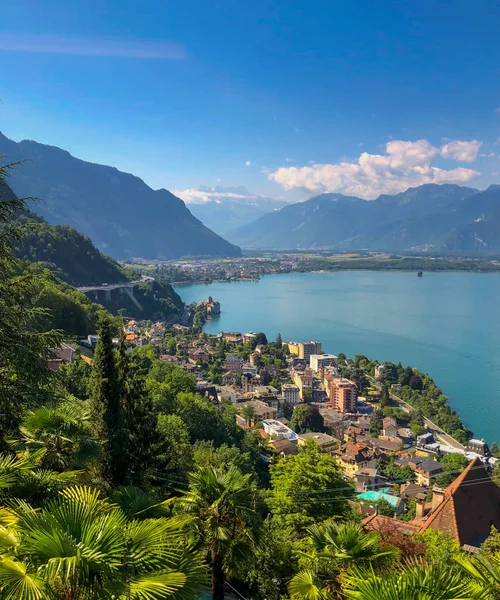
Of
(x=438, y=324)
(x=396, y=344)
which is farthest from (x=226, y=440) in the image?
(x=438, y=324)

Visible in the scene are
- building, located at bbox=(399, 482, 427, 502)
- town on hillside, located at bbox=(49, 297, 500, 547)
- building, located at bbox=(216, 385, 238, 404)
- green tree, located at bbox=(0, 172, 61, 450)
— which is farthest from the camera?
building, located at bbox=(216, 385, 238, 404)

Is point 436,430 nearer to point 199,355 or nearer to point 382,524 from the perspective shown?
point 199,355

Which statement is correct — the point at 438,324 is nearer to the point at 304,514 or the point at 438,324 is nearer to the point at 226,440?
the point at 226,440

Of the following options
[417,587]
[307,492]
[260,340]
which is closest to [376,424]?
[260,340]

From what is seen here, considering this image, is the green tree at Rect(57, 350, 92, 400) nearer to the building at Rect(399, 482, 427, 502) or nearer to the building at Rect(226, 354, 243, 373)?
Answer: the building at Rect(399, 482, 427, 502)

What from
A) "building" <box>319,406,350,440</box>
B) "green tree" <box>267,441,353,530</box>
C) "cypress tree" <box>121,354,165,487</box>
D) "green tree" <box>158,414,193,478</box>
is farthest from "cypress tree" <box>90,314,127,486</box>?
"building" <box>319,406,350,440</box>

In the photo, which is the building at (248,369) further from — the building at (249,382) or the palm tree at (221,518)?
the palm tree at (221,518)
